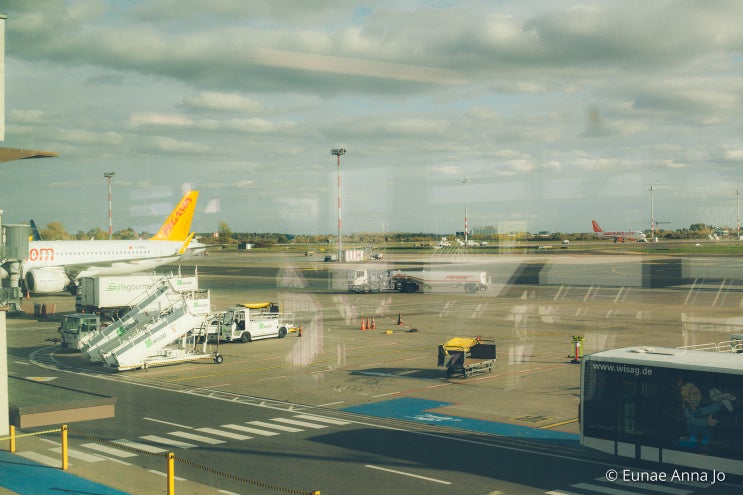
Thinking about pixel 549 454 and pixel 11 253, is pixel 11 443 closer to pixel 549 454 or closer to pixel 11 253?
pixel 11 253

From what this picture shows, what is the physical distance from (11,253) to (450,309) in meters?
44.2

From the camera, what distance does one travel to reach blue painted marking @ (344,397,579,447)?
2100 centimetres

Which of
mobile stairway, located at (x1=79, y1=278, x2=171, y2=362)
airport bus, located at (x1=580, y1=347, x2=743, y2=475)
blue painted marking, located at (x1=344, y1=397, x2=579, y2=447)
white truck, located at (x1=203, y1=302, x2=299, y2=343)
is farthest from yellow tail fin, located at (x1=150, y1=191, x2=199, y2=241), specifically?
airport bus, located at (x1=580, y1=347, x2=743, y2=475)

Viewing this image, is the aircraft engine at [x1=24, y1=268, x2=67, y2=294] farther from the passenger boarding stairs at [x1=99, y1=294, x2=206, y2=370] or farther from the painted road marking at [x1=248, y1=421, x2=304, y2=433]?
the painted road marking at [x1=248, y1=421, x2=304, y2=433]

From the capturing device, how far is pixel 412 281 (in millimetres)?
76875

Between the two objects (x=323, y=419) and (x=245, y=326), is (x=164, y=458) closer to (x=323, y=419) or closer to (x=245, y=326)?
(x=323, y=419)

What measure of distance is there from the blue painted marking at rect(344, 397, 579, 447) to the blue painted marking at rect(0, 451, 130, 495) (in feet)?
33.3

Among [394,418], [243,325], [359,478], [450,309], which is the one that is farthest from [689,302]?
[359,478]

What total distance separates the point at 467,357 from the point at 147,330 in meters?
15.9

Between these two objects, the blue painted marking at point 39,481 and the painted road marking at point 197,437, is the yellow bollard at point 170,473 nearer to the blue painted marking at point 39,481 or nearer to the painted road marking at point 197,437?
the blue painted marking at point 39,481

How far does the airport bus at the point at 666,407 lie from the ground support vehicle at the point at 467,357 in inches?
491

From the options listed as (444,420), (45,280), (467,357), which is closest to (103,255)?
(45,280)

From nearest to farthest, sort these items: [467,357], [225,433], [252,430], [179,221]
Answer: [225,433] < [252,430] < [467,357] < [179,221]

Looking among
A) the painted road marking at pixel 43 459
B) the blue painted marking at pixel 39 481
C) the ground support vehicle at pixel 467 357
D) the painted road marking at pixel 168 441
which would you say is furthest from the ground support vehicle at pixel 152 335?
the blue painted marking at pixel 39 481
